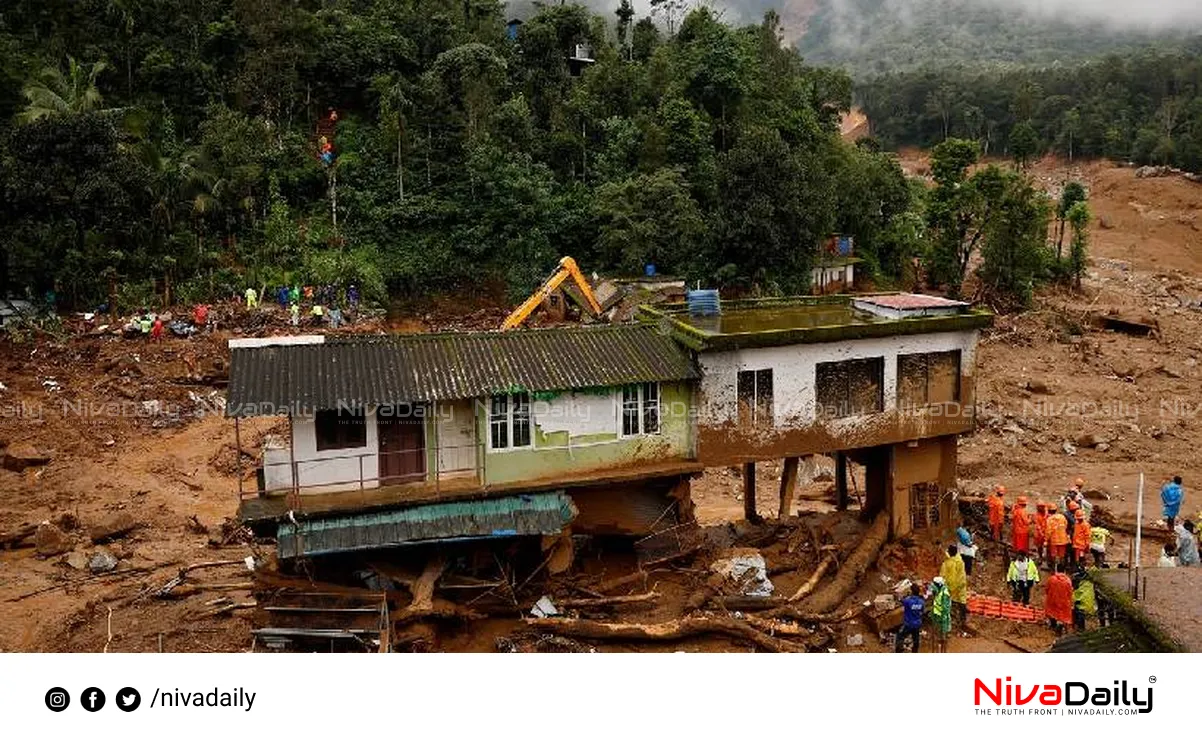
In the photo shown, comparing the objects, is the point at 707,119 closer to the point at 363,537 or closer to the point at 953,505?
the point at 953,505

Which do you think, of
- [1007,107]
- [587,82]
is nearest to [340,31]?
[587,82]

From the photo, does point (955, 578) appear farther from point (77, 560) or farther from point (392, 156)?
point (392, 156)

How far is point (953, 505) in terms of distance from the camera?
69.4 ft

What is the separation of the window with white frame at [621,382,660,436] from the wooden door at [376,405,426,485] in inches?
152

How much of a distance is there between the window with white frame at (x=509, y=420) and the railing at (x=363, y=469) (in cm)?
41

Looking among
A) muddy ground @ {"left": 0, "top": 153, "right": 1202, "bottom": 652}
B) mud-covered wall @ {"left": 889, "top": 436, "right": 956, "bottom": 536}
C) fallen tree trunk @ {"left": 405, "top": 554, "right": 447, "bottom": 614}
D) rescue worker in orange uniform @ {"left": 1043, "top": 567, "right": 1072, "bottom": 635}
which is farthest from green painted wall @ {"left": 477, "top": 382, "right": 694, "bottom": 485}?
rescue worker in orange uniform @ {"left": 1043, "top": 567, "right": 1072, "bottom": 635}

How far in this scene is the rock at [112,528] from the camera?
872 inches

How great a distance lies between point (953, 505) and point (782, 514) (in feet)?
12.6

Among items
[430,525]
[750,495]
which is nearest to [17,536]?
[430,525]

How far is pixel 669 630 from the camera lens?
16422 mm

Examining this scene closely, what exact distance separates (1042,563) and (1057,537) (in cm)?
115

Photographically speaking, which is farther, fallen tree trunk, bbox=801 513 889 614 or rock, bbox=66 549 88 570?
rock, bbox=66 549 88 570

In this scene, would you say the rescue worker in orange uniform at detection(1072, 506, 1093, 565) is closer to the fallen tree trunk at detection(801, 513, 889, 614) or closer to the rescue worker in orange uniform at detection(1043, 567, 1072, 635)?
the rescue worker in orange uniform at detection(1043, 567, 1072, 635)

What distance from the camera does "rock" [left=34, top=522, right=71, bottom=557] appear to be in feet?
70.5
